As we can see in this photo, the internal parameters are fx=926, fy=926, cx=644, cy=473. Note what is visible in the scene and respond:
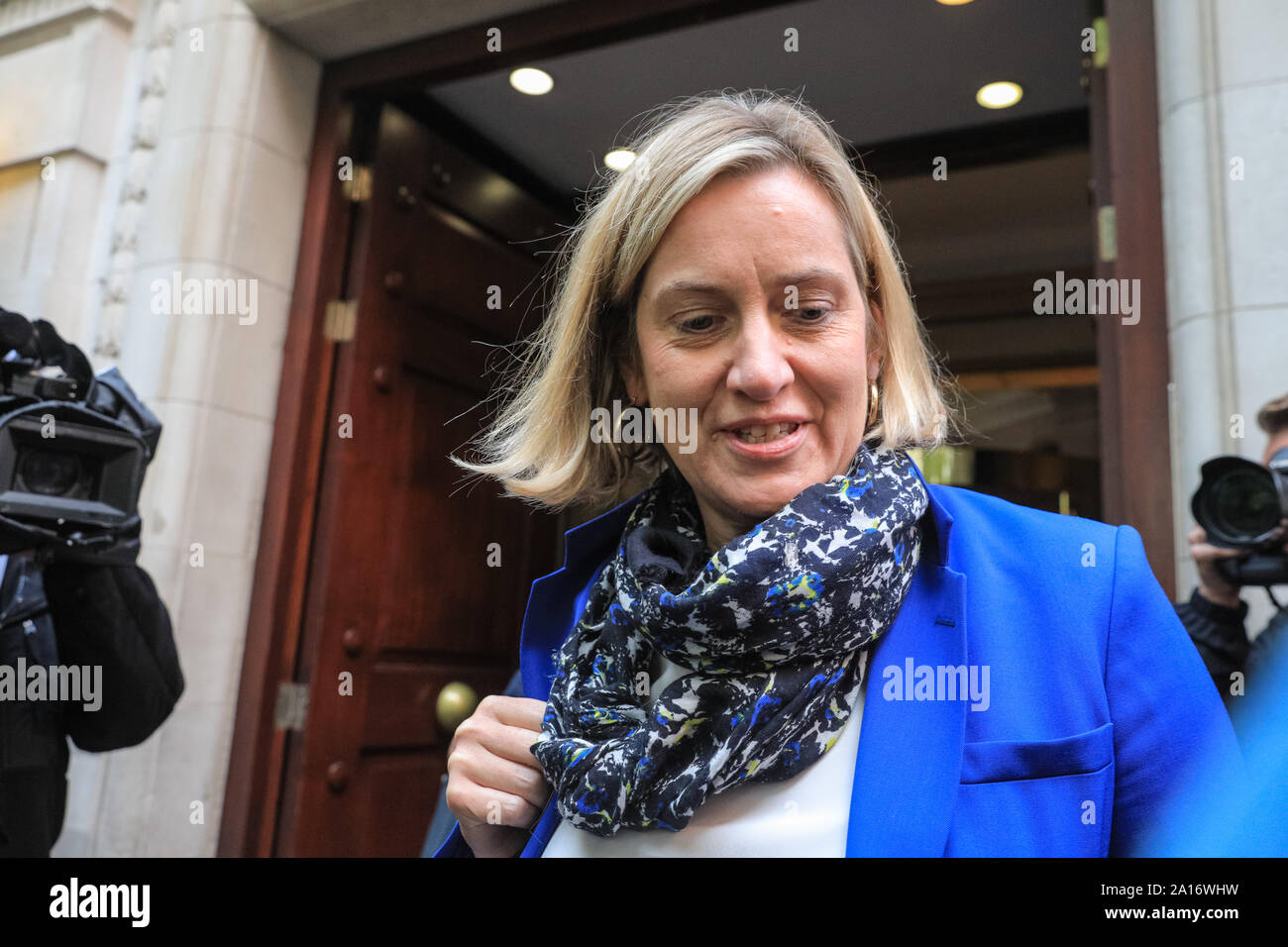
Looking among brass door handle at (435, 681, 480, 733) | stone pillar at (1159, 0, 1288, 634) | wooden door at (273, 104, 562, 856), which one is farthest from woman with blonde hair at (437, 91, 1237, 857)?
brass door handle at (435, 681, 480, 733)

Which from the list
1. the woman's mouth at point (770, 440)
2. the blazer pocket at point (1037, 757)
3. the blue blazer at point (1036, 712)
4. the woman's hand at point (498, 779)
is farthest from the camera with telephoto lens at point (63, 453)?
the blazer pocket at point (1037, 757)

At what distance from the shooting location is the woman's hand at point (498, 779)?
33.9 inches

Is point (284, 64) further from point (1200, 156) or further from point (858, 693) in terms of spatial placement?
point (858, 693)

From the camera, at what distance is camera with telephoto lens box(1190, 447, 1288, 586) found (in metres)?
1.12

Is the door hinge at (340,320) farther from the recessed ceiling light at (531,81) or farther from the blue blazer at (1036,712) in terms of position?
the blue blazer at (1036,712)

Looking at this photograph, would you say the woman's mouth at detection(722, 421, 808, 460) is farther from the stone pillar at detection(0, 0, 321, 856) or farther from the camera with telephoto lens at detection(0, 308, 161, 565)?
the stone pillar at detection(0, 0, 321, 856)

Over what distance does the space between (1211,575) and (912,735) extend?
69 centimetres

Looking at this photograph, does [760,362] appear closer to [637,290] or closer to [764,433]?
[764,433]

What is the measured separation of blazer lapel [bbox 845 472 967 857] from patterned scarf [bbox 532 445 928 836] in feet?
0.07

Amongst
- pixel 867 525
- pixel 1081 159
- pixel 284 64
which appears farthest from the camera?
pixel 1081 159

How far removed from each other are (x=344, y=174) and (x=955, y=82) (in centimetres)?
166
